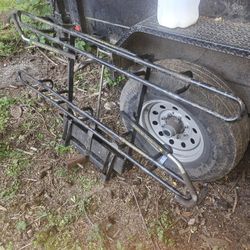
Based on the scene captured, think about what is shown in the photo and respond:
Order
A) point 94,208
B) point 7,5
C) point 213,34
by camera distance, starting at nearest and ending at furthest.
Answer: point 213,34
point 94,208
point 7,5

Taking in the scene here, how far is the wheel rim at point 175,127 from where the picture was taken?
2.57 metres

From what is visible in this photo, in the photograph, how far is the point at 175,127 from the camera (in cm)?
259

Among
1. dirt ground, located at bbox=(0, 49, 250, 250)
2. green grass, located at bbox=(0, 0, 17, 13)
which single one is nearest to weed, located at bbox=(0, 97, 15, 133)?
dirt ground, located at bbox=(0, 49, 250, 250)

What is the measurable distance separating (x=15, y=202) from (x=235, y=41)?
1.98 meters

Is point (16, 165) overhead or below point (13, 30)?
below

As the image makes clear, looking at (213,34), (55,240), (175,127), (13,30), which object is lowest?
(55,240)

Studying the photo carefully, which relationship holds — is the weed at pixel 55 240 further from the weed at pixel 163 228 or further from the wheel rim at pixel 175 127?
the wheel rim at pixel 175 127

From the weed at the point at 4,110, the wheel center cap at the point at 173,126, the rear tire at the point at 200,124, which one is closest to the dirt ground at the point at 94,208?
the weed at the point at 4,110

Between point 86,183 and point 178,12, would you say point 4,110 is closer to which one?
point 86,183

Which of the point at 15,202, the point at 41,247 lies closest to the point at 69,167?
the point at 15,202

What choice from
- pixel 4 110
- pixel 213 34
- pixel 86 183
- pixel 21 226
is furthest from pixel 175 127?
pixel 4 110

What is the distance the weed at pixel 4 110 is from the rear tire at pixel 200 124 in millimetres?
1310

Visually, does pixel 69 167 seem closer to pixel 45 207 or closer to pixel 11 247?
pixel 45 207

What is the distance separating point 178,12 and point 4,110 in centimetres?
→ 212
